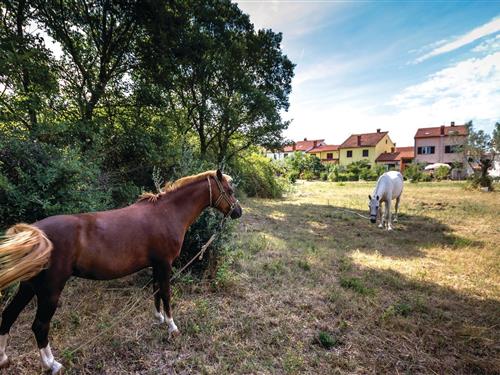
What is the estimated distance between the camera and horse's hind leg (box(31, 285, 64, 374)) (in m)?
2.04

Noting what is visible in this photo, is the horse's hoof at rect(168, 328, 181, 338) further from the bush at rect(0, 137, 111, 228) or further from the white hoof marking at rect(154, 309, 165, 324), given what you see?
the bush at rect(0, 137, 111, 228)

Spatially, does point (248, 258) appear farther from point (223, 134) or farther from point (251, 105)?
point (223, 134)

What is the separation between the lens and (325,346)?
295 centimetres

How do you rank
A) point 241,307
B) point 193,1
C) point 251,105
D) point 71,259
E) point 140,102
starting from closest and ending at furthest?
point 71,259 → point 241,307 → point 140,102 → point 193,1 → point 251,105

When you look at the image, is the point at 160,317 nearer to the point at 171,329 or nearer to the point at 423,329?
Result: the point at 171,329

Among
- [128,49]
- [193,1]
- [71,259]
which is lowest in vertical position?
[71,259]

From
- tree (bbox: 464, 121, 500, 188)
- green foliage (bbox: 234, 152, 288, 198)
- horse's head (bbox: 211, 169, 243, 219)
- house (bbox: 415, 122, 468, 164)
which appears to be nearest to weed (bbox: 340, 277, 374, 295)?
horse's head (bbox: 211, 169, 243, 219)

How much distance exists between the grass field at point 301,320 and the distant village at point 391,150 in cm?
3021

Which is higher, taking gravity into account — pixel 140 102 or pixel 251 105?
pixel 251 105

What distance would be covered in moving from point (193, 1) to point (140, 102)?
5676 millimetres

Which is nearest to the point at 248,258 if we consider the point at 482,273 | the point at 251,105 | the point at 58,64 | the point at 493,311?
the point at 493,311

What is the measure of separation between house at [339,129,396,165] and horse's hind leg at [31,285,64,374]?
48.4 metres

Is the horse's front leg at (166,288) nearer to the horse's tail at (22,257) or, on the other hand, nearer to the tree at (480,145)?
the horse's tail at (22,257)

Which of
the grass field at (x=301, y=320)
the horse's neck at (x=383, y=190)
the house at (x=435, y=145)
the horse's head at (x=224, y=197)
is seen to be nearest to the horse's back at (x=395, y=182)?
the horse's neck at (x=383, y=190)
